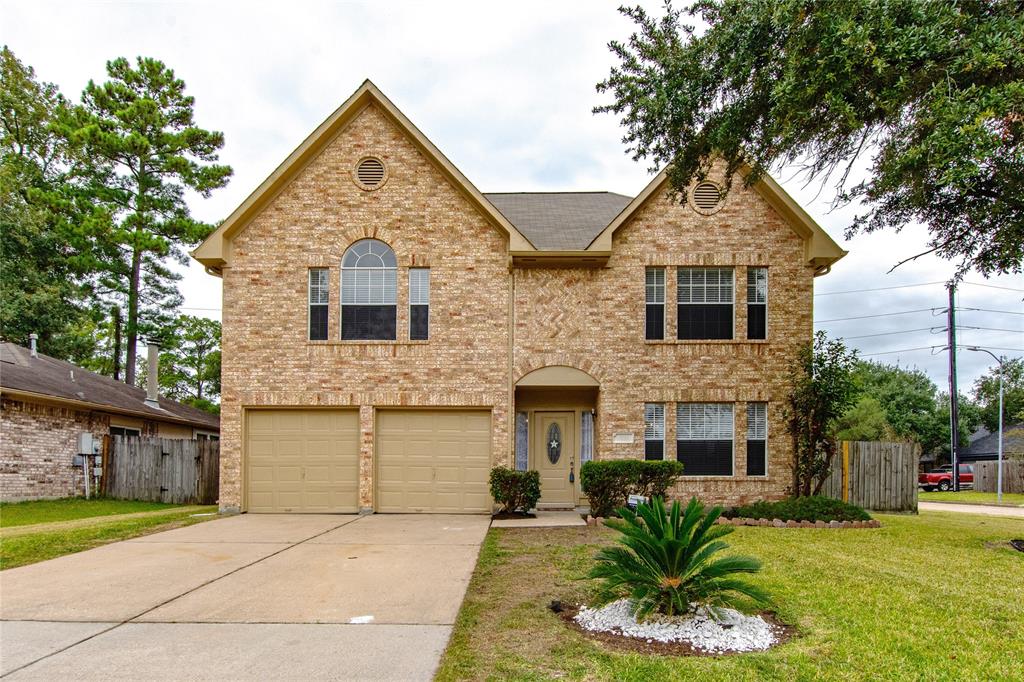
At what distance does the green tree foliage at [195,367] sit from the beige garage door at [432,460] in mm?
26349

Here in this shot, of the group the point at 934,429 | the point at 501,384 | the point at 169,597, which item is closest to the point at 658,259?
Result: the point at 501,384

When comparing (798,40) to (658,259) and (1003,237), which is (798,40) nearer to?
(1003,237)

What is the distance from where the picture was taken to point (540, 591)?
24.1 ft

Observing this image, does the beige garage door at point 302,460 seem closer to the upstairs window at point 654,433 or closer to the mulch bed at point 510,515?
the mulch bed at point 510,515

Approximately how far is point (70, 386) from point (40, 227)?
12.1 meters

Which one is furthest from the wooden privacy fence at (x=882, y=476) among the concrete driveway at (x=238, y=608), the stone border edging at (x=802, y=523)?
the concrete driveway at (x=238, y=608)

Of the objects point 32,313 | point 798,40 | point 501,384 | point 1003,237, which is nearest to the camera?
point 798,40

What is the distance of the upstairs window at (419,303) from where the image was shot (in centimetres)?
1476

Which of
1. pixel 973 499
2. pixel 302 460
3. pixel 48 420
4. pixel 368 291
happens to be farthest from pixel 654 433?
pixel 973 499

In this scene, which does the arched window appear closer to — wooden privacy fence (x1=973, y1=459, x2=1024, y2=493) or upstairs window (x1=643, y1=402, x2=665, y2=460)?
upstairs window (x1=643, y1=402, x2=665, y2=460)

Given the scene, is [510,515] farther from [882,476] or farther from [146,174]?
[146,174]

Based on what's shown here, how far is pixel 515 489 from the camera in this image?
45.1 ft

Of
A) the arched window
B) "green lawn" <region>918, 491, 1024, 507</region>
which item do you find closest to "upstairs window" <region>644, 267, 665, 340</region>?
the arched window

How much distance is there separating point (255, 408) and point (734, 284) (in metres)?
10.4
